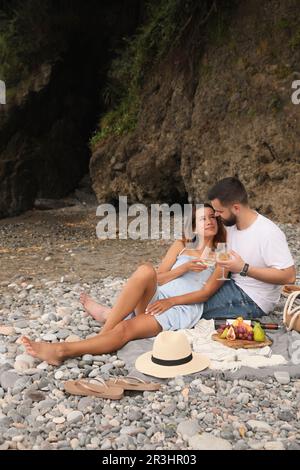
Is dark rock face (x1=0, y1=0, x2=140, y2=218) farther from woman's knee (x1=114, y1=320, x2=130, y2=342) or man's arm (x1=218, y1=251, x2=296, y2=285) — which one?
man's arm (x1=218, y1=251, x2=296, y2=285)

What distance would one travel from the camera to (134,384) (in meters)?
4.10

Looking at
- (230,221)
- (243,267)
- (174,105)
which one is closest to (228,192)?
(230,221)

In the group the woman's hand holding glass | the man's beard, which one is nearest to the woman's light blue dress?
the woman's hand holding glass

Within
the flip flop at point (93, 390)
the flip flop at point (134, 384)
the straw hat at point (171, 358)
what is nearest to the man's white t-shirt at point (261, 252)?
the straw hat at point (171, 358)

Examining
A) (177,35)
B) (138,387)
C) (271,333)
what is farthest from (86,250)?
(138,387)

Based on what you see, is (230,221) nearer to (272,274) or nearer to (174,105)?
(272,274)

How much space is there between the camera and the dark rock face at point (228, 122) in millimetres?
11688

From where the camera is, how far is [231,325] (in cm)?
478

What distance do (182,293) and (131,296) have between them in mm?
560

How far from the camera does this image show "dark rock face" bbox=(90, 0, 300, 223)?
11.7m

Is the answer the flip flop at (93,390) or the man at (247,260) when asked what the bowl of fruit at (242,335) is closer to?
the man at (247,260)

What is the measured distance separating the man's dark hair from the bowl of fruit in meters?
0.93

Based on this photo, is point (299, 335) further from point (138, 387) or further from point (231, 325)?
point (138, 387)

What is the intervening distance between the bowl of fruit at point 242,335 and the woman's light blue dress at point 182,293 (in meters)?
0.35
